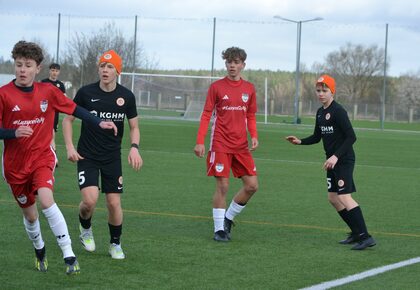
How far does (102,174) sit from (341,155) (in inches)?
106

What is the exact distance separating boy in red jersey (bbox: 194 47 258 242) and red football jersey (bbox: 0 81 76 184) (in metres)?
2.61

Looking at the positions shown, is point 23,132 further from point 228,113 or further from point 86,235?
point 228,113

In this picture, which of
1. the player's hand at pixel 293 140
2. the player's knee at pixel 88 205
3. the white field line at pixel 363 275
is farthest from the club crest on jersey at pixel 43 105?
the player's hand at pixel 293 140

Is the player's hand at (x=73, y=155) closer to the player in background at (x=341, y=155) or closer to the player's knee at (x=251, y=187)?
the player's knee at (x=251, y=187)

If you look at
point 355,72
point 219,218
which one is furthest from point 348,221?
point 355,72

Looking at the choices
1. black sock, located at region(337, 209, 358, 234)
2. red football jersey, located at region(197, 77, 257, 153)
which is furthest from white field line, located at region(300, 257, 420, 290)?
red football jersey, located at region(197, 77, 257, 153)

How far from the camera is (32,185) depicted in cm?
765

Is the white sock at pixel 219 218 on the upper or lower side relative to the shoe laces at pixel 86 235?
upper

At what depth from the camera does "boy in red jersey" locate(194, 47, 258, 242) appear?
9953mm

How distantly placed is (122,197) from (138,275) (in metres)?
5.77

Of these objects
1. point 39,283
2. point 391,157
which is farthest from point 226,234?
point 391,157

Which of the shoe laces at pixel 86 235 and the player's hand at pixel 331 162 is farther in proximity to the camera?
the player's hand at pixel 331 162

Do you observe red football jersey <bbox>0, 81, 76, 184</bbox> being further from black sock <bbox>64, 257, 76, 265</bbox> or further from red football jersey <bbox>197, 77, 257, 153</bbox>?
red football jersey <bbox>197, 77, 257, 153</bbox>

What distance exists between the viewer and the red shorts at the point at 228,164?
32.7 feet
